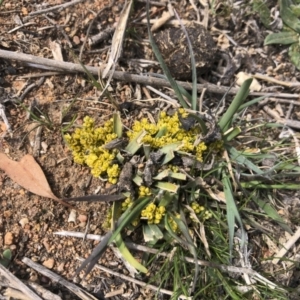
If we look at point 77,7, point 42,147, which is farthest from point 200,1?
point 42,147

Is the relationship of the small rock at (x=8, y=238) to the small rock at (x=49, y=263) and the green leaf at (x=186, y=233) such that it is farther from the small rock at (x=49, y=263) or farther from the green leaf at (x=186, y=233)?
the green leaf at (x=186, y=233)

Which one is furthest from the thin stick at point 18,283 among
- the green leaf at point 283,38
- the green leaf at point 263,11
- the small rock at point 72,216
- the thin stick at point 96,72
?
the green leaf at point 263,11

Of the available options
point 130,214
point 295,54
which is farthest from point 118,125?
point 295,54

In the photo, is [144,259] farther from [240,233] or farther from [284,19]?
[284,19]

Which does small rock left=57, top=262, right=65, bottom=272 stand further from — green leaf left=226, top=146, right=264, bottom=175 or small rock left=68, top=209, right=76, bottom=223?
green leaf left=226, top=146, right=264, bottom=175

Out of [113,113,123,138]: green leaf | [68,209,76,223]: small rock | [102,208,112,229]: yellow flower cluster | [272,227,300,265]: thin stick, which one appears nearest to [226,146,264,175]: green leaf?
[272,227,300,265]: thin stick

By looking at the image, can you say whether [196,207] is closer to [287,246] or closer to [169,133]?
[169,133]

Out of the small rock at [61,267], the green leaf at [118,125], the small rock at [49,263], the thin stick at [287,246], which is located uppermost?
the green leaf at [118,125]
